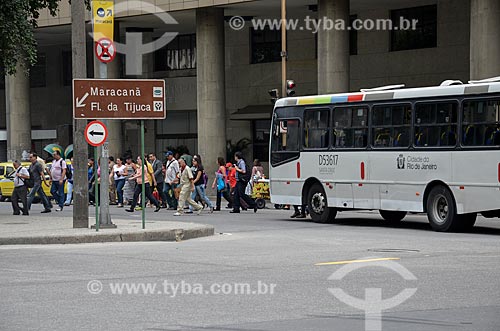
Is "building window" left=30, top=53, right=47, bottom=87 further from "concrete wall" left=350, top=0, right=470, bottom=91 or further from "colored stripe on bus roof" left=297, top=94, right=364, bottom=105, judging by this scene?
"colored stripe on bus roof" left=297, top=94, right=364, bottom=105

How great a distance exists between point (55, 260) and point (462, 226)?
954cm

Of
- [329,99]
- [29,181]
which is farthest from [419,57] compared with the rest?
[29,181]

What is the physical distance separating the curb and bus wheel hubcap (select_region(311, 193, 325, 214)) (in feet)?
16.5

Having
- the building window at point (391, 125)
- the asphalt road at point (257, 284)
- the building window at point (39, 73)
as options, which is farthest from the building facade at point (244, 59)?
the asphalt road at point (257, 284)

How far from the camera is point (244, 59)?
49.3 metres

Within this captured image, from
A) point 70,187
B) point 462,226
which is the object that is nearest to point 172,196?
point 70,187

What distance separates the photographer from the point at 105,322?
31.7 feet

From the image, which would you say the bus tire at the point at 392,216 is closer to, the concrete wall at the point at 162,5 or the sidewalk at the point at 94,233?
the sidewalk at the point at 94,233

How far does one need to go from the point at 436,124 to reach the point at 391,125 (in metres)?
1.42

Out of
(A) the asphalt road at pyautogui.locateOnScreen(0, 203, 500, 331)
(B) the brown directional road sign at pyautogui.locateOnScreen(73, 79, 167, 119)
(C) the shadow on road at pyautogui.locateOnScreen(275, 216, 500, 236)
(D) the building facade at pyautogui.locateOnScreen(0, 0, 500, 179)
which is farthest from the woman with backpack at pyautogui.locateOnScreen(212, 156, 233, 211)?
(A) the asphalt road at pyautogui.locateOnScreen(0, 203, 500, 331)

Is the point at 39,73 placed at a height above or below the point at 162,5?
below

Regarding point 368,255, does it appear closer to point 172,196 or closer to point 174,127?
point 172,196

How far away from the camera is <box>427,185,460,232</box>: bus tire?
21.0 metres

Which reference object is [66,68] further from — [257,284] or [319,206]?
[257,284]
